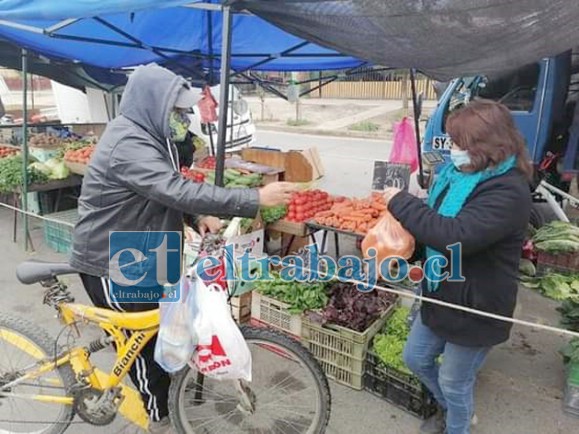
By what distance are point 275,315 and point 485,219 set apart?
2.04 metres

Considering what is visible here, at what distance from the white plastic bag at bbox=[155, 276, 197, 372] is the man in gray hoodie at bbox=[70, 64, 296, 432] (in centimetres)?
30

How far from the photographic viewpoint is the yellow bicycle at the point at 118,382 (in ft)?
7.24

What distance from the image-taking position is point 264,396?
103 inches

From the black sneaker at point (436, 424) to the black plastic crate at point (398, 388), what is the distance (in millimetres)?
82

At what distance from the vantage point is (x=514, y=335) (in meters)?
3.89

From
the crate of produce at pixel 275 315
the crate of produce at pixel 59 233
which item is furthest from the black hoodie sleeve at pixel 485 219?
the crate of produce at pixel 59 233

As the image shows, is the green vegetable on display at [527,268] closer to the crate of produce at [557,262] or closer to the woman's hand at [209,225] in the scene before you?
the crate of produce at [557,262]

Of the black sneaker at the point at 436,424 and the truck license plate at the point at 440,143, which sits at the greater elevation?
the truck license plate at the point at 440,143

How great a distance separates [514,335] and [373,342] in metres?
1.52

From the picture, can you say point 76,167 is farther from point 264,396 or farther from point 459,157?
point 459,157

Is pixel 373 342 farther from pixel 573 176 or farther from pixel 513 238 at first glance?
pixel 573 176

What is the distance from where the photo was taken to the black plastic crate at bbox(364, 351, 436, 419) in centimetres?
283

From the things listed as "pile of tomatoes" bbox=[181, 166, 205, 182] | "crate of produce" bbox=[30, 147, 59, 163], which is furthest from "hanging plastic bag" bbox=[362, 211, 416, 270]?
Answer: "crate of produce" bbox=[30, 147, 59, 163]

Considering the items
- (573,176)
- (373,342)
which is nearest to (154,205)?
(373,342)
